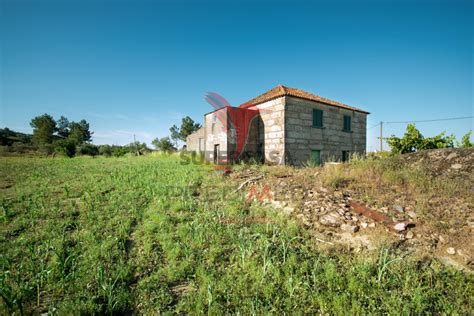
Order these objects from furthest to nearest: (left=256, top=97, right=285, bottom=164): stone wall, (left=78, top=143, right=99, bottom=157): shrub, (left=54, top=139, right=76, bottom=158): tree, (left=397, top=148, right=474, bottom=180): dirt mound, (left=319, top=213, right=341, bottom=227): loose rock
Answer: (left=78, top=143, right=99, bottom=157): shrub < (left=54, top=139, right=76, bottom=158): tree < (left=256, top=97, right=285, bottom=164): stone wall < (left=397, top=148, right=474, bottom=180): dirt mound < (left=319, top=213, right=341, bottom=227): loose rock

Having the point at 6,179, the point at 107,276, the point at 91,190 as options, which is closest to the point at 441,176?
the point at 107,276

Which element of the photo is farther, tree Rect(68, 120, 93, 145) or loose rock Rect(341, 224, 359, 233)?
tree Rect(68, 120, 93, 145)

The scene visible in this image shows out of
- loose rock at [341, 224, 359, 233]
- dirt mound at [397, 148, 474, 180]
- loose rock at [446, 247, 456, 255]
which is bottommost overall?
loose rock at [446, 247, 456, 255]

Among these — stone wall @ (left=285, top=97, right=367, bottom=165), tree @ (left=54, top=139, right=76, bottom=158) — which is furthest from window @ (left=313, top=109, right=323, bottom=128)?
tree @ (left=54, top=139, right=76, bottom=158)

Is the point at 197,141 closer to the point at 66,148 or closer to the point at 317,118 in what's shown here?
the point at 317,118

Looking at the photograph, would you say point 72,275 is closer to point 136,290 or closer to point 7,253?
point 136,290

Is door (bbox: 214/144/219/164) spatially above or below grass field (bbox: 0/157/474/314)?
above

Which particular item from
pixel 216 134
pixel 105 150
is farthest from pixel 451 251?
pixel 105 150

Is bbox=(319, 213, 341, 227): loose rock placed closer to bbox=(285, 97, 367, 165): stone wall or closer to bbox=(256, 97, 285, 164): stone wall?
bbox=(256, 97, 285, 164): stone wall

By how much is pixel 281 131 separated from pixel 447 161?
7.31 m

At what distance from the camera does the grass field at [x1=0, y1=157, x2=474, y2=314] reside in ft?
7.75

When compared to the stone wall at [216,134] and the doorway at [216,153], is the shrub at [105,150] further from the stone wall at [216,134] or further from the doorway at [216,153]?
the doorway at [216,153]

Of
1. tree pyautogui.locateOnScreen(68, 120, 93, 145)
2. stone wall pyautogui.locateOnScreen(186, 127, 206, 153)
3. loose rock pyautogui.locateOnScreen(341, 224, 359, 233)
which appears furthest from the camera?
tree pyautogui.locateOnScreen(68, 120, 93, 145)

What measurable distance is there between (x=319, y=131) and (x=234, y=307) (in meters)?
12.8
